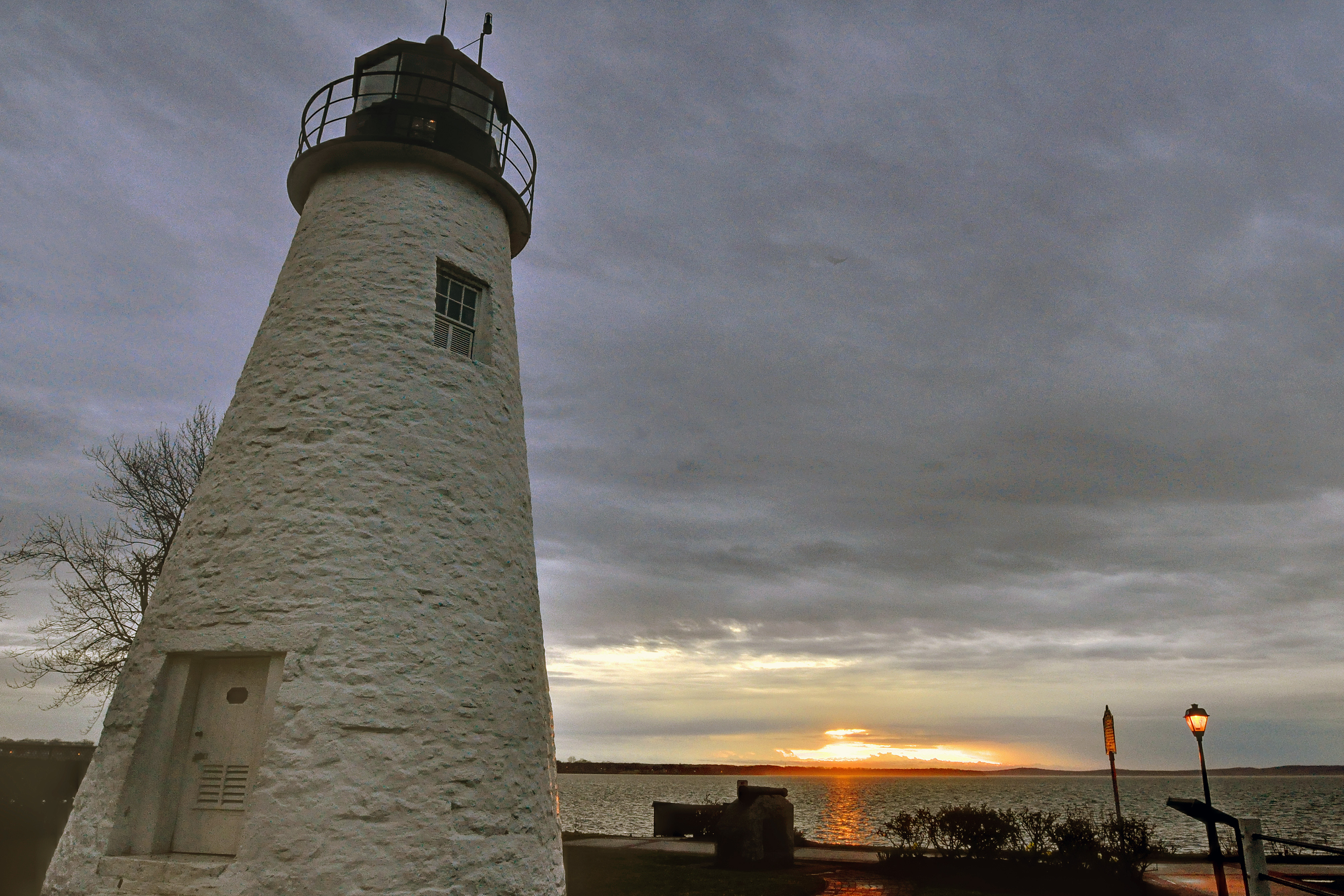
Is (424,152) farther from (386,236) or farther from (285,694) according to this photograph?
(285,694)

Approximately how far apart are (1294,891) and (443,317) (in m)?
18.0

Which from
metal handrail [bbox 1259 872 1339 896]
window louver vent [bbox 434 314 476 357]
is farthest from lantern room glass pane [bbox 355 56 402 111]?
metal handrail [bbox 1259 872 1339 896]

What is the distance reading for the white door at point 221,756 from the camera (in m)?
6.41

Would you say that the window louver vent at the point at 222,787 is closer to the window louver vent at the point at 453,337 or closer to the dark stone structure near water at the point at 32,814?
the window louver vent at the point at 453,337

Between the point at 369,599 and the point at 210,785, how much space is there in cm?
206

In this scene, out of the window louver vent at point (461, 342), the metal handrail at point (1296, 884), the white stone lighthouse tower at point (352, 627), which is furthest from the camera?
the window louver vent at point (461, 342)

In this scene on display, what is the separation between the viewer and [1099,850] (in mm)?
15266

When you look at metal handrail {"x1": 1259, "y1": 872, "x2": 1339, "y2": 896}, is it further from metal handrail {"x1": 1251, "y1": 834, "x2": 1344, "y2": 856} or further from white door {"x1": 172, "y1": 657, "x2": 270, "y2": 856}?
white door {"x1": 172, "y1": 657, "x2": 270, "y2": 856}

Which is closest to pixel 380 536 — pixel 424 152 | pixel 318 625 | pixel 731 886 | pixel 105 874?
pixel 318 625

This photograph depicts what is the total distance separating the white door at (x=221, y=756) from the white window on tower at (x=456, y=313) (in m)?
3.66

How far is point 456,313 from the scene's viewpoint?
859 centimetres

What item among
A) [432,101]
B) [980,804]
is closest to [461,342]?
[432,101]

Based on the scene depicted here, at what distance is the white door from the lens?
641 centimetres

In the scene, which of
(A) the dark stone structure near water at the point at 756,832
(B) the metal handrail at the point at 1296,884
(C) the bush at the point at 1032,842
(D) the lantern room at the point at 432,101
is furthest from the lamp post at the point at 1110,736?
(D) the lantern room at the point at 432,101
